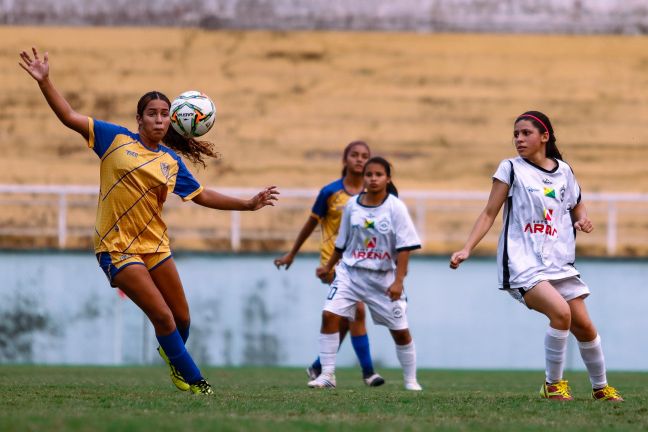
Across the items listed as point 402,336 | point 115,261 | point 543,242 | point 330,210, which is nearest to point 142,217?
point 115,261

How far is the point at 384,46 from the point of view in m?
23.9

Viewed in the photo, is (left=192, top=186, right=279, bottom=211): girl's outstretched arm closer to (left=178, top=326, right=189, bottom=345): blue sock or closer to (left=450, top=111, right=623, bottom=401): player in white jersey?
(left=178, top=326, right=189, bottom=345): blue sock

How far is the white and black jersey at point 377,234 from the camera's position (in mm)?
10141

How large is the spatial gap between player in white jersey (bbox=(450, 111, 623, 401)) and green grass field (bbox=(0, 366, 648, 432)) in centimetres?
34

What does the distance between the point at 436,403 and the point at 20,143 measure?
15.6 m

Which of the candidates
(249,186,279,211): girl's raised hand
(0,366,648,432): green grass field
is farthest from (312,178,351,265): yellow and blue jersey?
(249,186,279,211): girl's raised hand

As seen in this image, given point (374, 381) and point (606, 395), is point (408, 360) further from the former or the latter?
point (606, 395)

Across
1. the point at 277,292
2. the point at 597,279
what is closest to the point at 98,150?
the point at 277,292

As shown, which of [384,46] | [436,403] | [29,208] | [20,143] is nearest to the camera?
[436,403]

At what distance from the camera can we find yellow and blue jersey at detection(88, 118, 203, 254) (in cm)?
809

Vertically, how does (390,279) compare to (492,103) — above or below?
below

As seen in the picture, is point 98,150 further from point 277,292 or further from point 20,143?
point 20,143

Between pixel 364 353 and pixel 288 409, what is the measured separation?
4066 millimetres

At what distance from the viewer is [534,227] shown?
8227 millimetres
